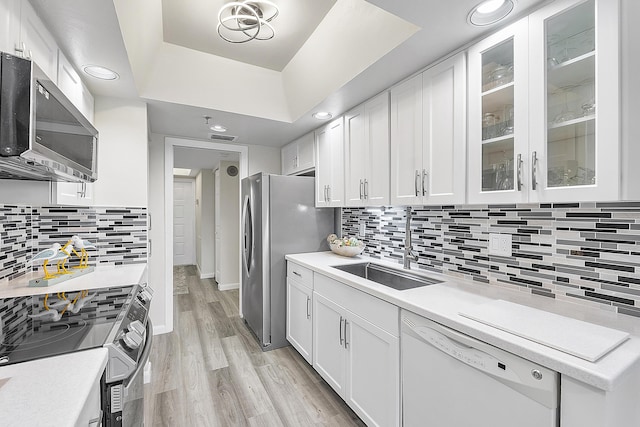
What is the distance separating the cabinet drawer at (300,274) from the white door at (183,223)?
519cm

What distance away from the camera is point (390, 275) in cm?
221

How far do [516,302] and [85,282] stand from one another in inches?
93.3

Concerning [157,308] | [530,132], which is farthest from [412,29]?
[157,308]

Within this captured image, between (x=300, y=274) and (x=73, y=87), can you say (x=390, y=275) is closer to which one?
(x=300, y=274)

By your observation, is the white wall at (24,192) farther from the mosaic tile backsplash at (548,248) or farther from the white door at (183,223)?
the white door at (183,223)

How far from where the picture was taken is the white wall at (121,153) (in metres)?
2.20

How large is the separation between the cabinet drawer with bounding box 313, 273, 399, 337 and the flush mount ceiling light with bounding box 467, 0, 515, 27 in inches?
56.4

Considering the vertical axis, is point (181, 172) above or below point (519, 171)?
above

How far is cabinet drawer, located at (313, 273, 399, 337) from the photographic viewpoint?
1.52 metres

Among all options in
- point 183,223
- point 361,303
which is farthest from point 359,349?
point 183,223

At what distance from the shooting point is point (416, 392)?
1367 millimetres

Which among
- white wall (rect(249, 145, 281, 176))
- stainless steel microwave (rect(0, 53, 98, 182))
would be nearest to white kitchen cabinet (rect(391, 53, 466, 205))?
stainless steel microwave (rect(0, 53, 98, 182))

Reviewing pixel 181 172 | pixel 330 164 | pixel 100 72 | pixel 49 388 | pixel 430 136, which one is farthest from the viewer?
pixel 181 172

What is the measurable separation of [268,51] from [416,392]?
2.51 m
